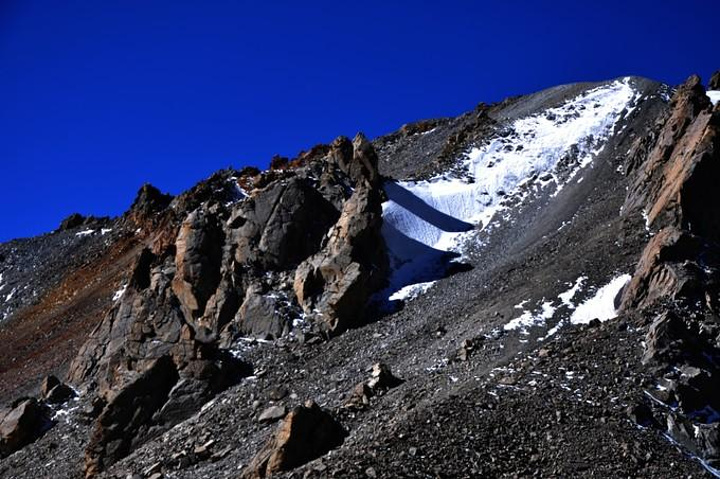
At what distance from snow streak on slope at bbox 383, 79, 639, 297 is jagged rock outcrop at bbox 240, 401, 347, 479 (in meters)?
15.2

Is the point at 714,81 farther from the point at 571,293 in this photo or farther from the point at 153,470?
the point at 153,470

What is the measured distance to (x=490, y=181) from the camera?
47.9m

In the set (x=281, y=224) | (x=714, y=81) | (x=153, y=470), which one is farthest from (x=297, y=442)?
(x=714, y=81)

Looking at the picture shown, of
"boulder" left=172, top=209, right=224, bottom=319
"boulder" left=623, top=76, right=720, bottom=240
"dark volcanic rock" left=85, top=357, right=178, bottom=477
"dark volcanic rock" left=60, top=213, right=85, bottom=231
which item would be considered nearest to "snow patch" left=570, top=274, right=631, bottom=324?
"boulder" left=623, top=76, right=720, bottom=240

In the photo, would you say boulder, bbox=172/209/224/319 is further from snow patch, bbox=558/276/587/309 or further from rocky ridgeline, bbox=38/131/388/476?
snow patch, bbox=558/276/587/309

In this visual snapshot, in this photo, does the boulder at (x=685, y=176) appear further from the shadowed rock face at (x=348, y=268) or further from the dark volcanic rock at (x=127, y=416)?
the dark volcanic rock at (x=127, y=416)

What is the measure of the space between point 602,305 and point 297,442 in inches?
533

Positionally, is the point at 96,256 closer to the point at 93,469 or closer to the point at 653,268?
the point at 93,469

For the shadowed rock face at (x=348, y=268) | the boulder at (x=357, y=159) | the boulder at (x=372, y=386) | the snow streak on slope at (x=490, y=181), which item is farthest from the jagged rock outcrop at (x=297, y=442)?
the boulder at (x=357, y=159)

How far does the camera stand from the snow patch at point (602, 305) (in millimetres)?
26719

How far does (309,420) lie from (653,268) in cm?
1414

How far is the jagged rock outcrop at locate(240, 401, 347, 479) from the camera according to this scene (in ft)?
64.5

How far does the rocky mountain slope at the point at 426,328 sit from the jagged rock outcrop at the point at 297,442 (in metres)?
0.06

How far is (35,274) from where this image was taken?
67.9m
